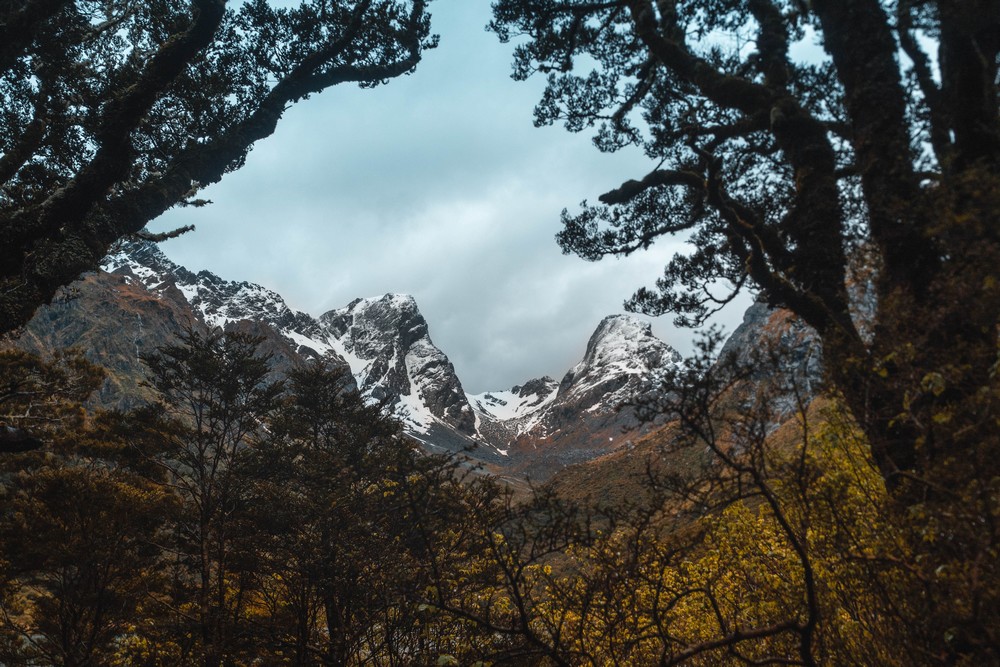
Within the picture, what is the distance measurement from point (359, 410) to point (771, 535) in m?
18.7

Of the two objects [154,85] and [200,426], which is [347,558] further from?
[200,426]

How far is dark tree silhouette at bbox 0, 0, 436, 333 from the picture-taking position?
6840mm

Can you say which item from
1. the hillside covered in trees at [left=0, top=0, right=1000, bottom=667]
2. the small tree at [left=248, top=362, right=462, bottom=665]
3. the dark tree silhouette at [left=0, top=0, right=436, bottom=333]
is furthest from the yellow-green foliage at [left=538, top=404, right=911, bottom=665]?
the dark tree silhouette at [left=0, top=0, right=436, bottom=333]

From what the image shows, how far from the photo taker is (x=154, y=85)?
267 inches

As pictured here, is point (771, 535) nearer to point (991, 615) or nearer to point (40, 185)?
point (991, 615)

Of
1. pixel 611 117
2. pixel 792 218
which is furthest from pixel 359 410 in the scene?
pixel 792 218

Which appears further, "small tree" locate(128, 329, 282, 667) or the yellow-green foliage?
"small tree" locate(128, 329, 282, 667)

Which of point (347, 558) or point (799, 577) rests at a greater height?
point (347, 558)

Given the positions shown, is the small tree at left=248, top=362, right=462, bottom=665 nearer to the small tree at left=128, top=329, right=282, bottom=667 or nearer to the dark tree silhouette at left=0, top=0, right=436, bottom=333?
the small tree at left=128, top=329, right=282, bottom=667

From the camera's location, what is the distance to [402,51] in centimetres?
1013

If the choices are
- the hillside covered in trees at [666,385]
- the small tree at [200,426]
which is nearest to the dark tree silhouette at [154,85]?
the hillside covered in trees at [666,385]

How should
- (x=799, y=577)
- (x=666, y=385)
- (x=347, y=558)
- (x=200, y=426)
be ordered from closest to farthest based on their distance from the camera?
(x=666, y=385), (x=799, y=577), (x=347, y=558), (x=200, y=426)

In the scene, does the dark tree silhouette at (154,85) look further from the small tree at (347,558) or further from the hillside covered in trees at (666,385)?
the small tree at (347,558)

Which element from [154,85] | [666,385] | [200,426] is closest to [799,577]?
Answer: [666,385]
